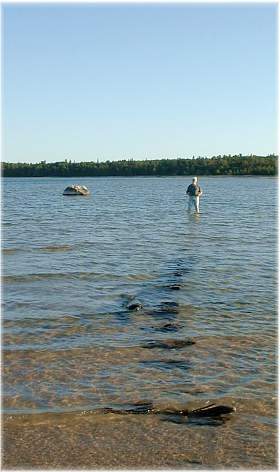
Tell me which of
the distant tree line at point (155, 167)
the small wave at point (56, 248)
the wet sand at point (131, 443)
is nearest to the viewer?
the wet sand at point (131, 443)

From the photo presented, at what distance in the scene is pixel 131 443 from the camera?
21.4ft

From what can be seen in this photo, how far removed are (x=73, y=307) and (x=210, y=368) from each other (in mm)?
4645

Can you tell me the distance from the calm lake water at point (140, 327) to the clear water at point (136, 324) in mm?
23

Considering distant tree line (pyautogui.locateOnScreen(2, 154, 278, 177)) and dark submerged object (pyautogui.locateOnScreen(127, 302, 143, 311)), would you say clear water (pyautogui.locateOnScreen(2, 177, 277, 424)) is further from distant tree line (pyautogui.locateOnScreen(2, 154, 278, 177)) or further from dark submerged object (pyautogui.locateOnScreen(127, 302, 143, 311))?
distant tree line (pyautogui.locateOnScreen(2, 154, 278, 177))

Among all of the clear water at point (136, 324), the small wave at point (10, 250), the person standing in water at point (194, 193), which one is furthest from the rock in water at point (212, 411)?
the person standing in water at point (194, 193)

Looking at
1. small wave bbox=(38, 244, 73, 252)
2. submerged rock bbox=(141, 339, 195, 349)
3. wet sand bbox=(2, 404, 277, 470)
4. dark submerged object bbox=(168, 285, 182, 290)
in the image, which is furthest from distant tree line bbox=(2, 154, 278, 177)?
wet sand bbox=(2, 404, 277, 470)

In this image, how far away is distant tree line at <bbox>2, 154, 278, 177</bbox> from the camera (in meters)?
146

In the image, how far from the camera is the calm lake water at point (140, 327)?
7.91 metres

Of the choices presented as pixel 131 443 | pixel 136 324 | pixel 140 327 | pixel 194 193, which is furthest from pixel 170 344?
pixel 194 193

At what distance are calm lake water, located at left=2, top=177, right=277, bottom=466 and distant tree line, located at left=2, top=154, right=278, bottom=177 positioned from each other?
394 ft

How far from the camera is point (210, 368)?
8.84 meters

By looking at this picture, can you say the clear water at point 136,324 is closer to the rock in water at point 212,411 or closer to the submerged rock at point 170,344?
the submerged rock at point 170,344

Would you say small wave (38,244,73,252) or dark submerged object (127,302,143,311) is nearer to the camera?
dark submerged object (127,302,143,311)

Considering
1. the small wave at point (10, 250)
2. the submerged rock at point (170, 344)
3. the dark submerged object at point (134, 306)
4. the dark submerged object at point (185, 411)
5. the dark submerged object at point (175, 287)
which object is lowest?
the dark submerged object at point (185, 411)
